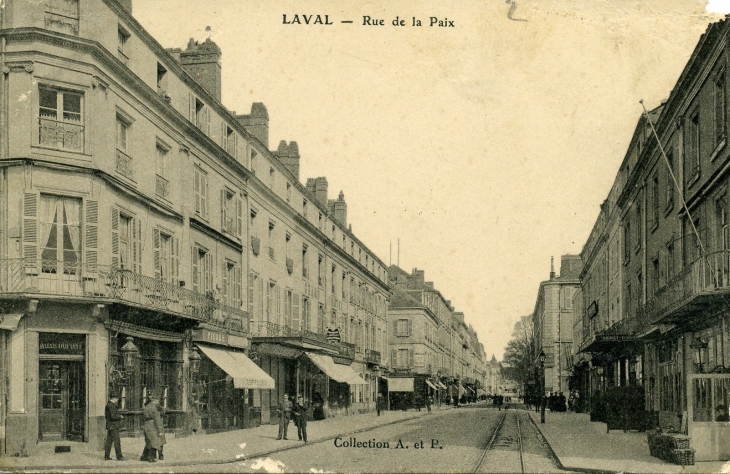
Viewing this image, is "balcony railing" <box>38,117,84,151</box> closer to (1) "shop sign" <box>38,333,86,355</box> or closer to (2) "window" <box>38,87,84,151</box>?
(2) "window" <box>38,87,84,151</box>

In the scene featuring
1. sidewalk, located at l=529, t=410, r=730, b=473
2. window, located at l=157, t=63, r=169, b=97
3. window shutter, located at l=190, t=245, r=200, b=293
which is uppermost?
window, located at l=157, t=63, r=169, b=97

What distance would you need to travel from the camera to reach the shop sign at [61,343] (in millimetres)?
17750

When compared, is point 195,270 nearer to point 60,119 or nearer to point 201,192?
point 201,192

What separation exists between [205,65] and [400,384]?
1547 inches

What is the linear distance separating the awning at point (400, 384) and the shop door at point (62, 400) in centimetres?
4357

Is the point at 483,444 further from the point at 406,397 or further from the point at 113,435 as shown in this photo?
the point at 406,397

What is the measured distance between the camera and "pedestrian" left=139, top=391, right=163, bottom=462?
52.0ft

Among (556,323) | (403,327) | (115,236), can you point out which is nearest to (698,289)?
(115,236)

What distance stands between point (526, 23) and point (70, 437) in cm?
1265

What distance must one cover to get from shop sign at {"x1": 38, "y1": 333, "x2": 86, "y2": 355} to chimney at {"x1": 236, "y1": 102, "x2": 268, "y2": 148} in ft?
49.2

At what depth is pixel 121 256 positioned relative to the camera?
20.0 meters

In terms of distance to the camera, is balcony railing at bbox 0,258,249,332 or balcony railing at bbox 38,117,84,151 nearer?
balcony railing at bbox 0,258,249,332

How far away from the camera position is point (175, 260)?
2327 centimetres

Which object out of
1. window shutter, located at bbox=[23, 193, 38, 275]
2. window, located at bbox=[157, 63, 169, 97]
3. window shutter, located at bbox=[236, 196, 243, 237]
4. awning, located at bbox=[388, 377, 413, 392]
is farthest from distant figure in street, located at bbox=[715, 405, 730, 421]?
awning, located at bbox=[388, 377, 413, 392]
